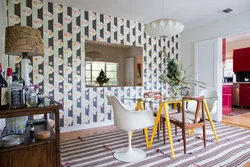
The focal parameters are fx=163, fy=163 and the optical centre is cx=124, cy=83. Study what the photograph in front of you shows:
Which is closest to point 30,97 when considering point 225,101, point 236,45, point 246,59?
point 225,101

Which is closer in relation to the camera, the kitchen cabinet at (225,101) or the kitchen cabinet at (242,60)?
the kitchen cabinet at (225,101)

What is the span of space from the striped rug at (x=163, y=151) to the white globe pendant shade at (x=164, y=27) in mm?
1696

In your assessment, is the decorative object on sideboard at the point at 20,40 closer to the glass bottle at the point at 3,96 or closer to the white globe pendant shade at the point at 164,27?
the glass bottle at the point at 3,96

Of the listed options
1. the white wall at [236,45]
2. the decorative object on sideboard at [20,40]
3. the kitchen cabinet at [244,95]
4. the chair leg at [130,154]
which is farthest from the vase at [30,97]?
the white wall at [236,45]

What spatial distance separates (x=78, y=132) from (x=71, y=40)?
187 centimetres

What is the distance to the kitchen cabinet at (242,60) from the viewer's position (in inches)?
223

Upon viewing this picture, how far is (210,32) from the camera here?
415cm

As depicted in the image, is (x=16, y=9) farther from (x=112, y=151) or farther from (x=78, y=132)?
(x=112, y=151)

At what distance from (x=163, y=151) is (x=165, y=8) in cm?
270

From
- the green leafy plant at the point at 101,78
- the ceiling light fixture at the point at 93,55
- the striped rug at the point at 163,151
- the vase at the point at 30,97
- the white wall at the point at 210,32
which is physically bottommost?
the striped rug at the point at 163,151

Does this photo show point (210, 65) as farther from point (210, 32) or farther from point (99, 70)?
point (99, 70)

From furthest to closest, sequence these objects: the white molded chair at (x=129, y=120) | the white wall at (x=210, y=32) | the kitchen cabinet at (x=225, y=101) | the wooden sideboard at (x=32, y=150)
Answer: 1. the kitchen cabinet at (x=225, y=101)
2. the white wall at (x=210, y=32)
3. the white molded chair at (x=129, y=120)
4. the wooden sideboard at (x=32, y=150)

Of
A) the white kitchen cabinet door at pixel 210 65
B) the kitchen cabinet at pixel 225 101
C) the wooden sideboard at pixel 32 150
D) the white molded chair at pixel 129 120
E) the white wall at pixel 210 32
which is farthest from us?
the kitchen cabinet at pixel 225 101

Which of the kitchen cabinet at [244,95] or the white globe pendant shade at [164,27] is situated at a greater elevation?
the white globe pendant shade at [164,27]
